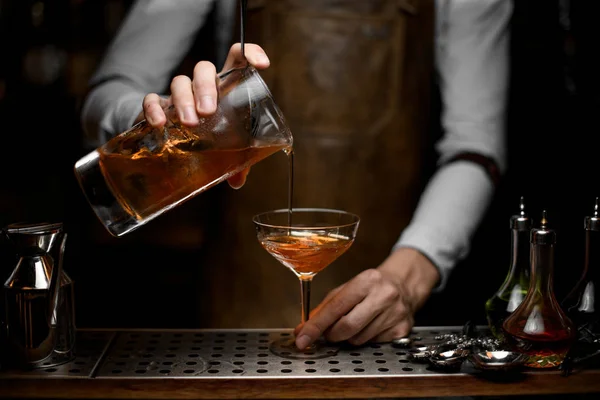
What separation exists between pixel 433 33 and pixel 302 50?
48cm

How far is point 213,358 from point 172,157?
439 mm

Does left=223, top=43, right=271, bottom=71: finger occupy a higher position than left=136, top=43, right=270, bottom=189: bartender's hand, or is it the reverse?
left=223, top=43, right=271, bottom=71: finger

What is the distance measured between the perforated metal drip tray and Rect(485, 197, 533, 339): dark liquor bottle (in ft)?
0.40

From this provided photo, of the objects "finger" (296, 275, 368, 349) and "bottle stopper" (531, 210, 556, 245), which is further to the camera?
"finger" (296, 275, 368, 349)

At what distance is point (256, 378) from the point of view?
1.27m

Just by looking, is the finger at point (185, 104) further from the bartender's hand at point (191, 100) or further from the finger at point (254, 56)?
the finger at point (254, 56)

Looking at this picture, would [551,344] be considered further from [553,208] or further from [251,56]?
[553,208]

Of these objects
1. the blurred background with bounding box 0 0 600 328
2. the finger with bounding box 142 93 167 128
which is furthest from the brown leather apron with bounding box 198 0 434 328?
the finger with bounding box 142 93 167 128

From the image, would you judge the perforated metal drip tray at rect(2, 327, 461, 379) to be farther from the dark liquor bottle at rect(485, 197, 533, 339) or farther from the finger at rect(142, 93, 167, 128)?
the finger at rect(142, 93, 167, 128)

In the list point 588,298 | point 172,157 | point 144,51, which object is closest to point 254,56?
point 172,157

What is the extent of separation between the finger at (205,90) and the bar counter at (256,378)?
1.61 feet

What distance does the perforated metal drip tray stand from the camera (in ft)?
4.30

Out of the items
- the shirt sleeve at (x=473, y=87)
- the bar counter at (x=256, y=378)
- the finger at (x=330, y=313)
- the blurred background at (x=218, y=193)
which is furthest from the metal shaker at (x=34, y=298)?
the shirt sleeve at (x=473, y=87)

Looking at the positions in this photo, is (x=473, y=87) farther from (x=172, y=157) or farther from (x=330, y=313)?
(x=172, y=157)
